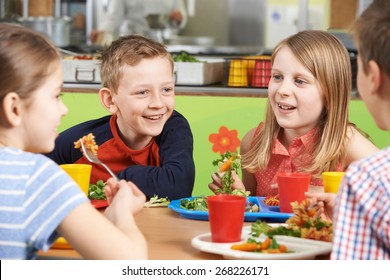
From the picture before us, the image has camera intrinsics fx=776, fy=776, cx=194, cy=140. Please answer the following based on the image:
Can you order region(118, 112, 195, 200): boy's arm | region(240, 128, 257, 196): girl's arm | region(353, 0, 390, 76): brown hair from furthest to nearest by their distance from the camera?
region(240, 128, 257, 196): girl's arm, region(118, 112, 195, 200): boy's arm, region(353, 0, 390, 76): brown hair

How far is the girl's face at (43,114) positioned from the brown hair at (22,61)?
1 cm

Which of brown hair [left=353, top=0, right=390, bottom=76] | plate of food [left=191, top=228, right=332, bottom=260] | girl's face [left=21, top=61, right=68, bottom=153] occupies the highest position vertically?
brown hair [left=353, top=0, right=390, bottom=76]

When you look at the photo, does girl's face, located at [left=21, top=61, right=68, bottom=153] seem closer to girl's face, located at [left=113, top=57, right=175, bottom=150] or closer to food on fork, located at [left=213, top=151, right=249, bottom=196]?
food on fork, located at [left=213, top=151, right=249, bottom=196]

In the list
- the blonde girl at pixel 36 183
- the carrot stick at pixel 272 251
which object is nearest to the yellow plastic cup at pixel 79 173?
the blonde girl at pixel 36 183

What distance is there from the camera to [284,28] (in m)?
5.50

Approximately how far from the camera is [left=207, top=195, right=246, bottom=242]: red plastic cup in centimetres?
129

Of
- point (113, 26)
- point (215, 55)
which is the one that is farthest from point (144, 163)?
point (113, 26)

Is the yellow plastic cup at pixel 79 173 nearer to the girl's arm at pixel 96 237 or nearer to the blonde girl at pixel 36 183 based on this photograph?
the blonde girl at pixel 36 183

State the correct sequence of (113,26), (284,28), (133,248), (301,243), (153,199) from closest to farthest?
(133,248), (301,243), (153,199), (113,26), (284,28)

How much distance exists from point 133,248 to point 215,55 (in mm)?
3237

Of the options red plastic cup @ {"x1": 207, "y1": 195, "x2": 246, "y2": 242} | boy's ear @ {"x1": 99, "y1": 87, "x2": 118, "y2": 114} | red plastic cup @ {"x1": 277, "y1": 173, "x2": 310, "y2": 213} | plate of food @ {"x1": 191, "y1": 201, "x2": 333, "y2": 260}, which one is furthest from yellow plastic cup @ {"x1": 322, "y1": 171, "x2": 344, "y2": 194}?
boy's ear @ {"x1": 99, "y1": 87, "x2": 118, "y2": 114}

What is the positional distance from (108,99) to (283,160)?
0.50m

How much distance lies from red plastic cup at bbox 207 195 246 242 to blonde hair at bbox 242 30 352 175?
0.68 m

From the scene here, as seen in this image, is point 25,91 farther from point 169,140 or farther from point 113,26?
point 113,26
